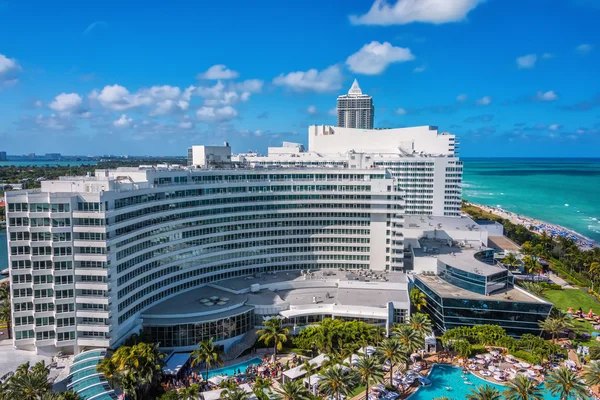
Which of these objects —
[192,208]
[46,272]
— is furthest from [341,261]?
[46,272]

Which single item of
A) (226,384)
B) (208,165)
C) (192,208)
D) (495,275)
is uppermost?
(208,165)

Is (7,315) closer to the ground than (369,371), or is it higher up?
higher up

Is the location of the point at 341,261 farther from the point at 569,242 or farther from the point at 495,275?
the point at 569,242

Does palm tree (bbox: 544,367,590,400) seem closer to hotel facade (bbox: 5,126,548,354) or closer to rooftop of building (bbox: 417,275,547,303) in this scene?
rooftop of building (bbox: 417,275,547,303)

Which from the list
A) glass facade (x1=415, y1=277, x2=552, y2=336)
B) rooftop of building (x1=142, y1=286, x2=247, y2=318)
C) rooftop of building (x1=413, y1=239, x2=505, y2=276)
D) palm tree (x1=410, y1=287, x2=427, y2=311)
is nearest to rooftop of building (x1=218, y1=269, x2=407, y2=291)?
rooftop of building (x1=142, y1=286, x2=247, y2=318)

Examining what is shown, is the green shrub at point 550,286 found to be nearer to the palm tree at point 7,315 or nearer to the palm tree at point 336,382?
the palm tree at point 336,382

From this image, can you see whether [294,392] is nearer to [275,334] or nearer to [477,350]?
[275,334]

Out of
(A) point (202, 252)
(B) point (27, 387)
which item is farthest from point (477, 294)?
(B) point (27, 387)
